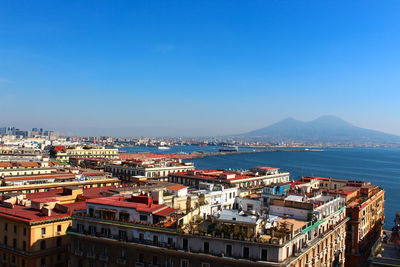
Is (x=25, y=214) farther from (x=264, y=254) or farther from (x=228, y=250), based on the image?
(x=264, y=254)

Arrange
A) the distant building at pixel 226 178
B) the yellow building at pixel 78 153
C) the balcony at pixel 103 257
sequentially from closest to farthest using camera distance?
the balcony at pixel 103 257, the distant building at pixel 226 178, the yellow building at pixel 78 153

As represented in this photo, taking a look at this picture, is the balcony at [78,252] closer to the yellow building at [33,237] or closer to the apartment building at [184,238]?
the apartment building at [184,238]

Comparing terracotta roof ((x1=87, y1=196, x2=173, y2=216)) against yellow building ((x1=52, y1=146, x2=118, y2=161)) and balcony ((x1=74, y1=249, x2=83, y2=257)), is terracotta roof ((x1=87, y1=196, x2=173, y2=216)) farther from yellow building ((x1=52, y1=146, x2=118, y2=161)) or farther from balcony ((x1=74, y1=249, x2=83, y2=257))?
yellow building ((x1=52, y1=146, x2=118, y2=161))

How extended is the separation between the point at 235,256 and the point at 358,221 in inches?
968

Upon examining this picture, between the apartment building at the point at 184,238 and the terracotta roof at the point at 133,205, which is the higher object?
the terracotta roof at the point at 133,205

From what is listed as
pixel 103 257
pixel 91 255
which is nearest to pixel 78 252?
pixel 91 255

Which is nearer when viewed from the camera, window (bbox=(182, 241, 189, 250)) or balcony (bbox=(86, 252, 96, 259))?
window (bbox=(182, 241, 189, 250))

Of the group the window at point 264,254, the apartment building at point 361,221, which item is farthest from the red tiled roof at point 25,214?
the apartment building at point 361,221

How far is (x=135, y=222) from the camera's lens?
28.9 metres

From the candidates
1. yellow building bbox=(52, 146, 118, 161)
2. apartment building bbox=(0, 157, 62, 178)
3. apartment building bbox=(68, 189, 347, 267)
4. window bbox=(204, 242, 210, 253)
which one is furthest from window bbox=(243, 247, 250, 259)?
yellow building bbox=(52, 146, 118, 161)

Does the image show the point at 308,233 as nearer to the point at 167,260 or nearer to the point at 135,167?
the point at 167,260

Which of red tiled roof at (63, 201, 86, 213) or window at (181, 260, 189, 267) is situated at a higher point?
red tiled roof at (63, 201, 86, 213)

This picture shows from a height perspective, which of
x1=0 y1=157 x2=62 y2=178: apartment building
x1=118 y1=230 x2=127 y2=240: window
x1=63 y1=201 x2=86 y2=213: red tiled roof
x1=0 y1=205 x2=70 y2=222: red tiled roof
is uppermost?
x1=0 y1=157 x2=62 y2=178: apartment building

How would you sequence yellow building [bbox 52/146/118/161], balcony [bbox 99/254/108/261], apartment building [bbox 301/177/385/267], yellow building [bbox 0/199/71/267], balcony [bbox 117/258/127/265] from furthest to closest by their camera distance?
yellow building [bbox 52/146/118/161] → apartment building [bbox 301/177/385/267] → yellow building [bbox 0/199/71/267] → balcony [bbox 99/254/108/261] → balcony [bbox 117/258/127/265]
